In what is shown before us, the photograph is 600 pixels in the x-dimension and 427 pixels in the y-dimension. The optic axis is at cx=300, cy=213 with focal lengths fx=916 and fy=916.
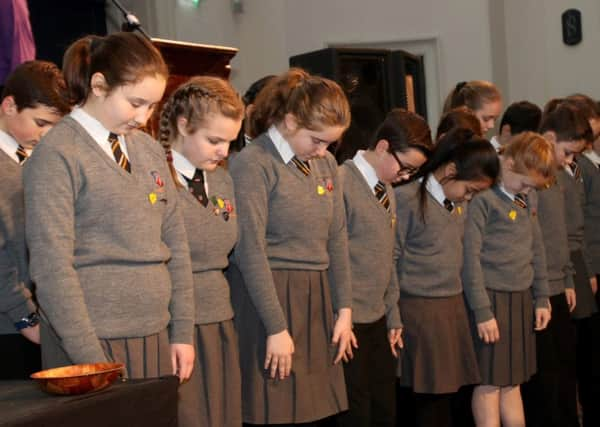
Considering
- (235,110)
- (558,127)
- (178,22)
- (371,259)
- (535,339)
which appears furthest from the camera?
(178,22)

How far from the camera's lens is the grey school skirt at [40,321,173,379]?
2.07 m

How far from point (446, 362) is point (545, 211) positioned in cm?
96

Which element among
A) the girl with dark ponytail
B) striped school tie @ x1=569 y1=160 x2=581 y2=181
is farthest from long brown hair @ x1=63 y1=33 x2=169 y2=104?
striped school tie @ x1=569 y1=160 x2=581 y2=181

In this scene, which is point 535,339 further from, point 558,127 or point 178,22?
point 178,22

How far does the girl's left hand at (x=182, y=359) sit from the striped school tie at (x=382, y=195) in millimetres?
1031

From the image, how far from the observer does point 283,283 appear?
2719mm

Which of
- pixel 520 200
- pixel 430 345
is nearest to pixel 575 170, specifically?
pixel 520 200

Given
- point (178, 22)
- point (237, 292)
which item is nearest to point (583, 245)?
point (237, 292)

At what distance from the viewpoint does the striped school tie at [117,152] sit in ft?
6.90

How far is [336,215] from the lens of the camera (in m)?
2.86

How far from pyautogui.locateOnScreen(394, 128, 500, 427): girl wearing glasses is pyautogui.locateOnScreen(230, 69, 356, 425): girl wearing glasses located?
1.69 ft

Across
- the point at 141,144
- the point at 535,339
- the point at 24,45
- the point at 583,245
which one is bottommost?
the point at 535,339

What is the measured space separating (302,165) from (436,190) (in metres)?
0.75

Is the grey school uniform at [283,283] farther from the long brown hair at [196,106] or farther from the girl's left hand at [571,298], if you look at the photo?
the girl's left hand at [571,298]
